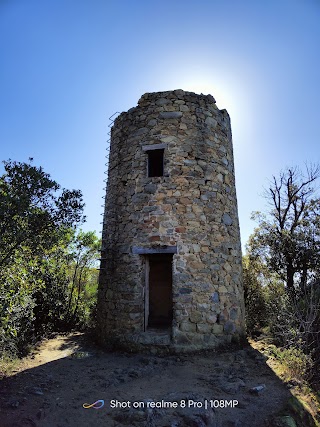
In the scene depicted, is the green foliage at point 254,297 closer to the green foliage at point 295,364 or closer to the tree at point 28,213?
the green foliage at point 295,364

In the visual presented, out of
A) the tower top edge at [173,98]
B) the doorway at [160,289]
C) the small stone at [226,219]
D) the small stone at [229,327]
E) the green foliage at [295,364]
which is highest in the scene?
the tower top edge at [173,98]

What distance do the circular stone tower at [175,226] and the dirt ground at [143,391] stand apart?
25.9 inches

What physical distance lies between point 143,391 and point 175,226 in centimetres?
341

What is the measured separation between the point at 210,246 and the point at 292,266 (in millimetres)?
5239

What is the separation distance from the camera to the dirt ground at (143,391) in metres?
3.61

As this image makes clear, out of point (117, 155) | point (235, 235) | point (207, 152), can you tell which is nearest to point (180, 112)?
point (207, 152)

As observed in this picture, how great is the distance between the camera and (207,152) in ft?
24.3

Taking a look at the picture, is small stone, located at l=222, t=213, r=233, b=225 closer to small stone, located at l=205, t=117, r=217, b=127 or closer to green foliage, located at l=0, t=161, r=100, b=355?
small stone, located at l=205, t=117, r=217, b=127

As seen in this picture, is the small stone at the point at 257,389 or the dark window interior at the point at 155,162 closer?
the small stone at the point at 257,389

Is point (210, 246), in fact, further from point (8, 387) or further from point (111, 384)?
point (8, 387)

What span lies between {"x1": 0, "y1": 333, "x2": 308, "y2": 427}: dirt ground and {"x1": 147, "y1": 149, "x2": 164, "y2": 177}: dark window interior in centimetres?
468

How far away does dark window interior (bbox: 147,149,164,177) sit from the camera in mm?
7674

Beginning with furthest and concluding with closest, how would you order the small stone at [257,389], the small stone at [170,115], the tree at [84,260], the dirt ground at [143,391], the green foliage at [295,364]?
the tree at [84,260] < the small stone at [170,115] < the green foliage at [295,364] < the small stone at [257,389] < the dirt ground at [143,391]

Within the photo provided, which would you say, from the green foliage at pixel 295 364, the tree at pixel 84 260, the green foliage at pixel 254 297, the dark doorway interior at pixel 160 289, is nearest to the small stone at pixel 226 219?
the dark doorway interior at pixel 160 289
